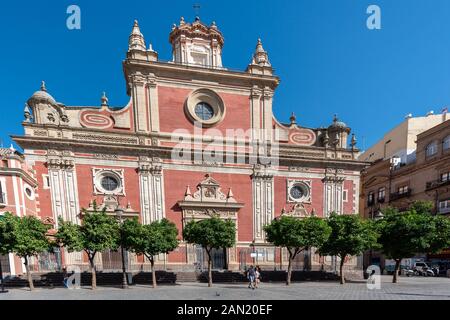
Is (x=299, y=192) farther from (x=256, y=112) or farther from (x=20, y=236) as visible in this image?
(x=20, y=236)

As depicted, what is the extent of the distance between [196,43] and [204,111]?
729 centimetres

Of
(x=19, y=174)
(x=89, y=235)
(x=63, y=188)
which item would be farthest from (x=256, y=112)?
(x=19, y=174)

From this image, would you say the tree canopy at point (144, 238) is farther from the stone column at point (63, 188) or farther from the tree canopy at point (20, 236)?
the stone column at point (63, 188)

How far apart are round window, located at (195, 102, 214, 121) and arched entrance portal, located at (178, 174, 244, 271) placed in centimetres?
565

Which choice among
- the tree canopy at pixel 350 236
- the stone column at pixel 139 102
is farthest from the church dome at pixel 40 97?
the tree canopy at pixel 350 236

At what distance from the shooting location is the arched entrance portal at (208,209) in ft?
72.3

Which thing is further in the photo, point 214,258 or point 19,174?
point 214,258

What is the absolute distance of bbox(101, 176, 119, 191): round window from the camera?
2117 centimetres

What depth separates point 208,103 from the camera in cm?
2448

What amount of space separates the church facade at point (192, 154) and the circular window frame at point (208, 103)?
96 millimetres

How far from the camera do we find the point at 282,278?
851 inches

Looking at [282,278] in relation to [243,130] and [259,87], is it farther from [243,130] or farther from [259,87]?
[259,87]

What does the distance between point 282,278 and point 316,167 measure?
10.7m

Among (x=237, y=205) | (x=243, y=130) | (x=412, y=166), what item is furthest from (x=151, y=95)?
(x=412, y=166)
